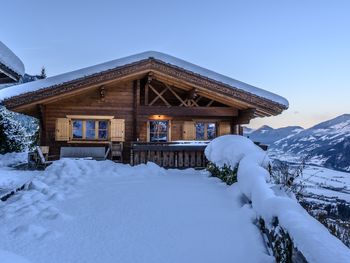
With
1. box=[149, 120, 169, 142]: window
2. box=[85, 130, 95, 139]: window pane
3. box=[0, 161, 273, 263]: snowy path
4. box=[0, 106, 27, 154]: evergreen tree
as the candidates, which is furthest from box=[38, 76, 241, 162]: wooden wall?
box=[0, 106, 27, 154]: evergreen tree

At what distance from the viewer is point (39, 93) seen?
40.6ft

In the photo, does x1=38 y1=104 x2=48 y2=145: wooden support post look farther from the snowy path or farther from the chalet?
the snowy path

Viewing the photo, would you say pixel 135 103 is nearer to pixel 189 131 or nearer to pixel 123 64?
pixel 123 64

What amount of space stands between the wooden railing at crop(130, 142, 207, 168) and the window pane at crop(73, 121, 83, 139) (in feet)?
14.0

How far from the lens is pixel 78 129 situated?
579 inches

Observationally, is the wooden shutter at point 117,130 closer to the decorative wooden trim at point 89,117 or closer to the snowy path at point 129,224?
the decorative wooden trim at point 89,117

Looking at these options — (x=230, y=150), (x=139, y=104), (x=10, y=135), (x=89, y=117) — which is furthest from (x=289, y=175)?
(x=10, y=135)

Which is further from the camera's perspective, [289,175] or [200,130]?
[200,130]

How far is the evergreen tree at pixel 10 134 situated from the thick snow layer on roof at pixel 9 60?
14616 millimetres

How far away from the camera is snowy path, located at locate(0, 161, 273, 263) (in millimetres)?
3746

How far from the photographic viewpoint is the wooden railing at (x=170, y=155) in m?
11.6

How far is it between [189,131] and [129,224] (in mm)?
11309

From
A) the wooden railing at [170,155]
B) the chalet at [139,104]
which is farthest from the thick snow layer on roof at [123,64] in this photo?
the wooden railing at [170,155]

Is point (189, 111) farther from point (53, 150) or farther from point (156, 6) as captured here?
point (156, 6)
